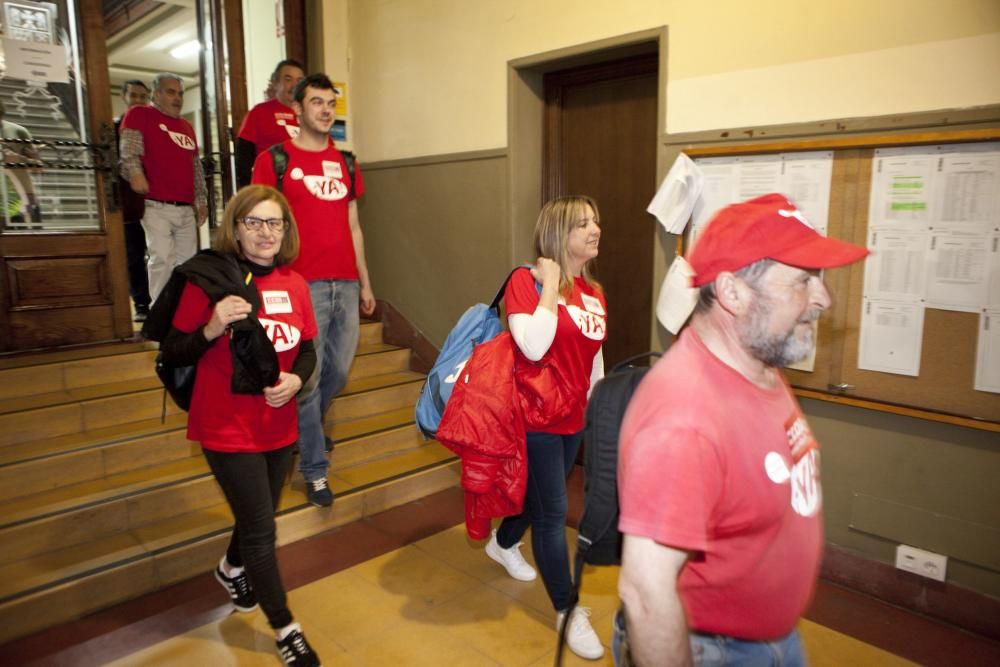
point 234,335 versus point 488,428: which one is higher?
point 234,335

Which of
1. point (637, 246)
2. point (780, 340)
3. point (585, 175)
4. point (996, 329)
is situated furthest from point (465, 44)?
point (780, 340)

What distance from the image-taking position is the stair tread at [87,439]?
3.22 m

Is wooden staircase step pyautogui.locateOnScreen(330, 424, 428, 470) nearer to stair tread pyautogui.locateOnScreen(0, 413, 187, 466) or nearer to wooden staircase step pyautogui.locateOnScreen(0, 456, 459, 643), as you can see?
wooden staircase step pyautogui.locateOnScreen(0, 456, 459, 643)

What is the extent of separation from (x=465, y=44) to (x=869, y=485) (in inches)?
140

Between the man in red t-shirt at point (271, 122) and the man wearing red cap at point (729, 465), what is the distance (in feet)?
12.0

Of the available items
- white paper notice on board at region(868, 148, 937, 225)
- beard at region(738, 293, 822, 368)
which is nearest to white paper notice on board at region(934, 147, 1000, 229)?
white paper notice on board at region(868, 148, 937, 225)

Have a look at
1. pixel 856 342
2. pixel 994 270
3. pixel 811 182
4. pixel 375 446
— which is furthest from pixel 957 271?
pixel 375 446

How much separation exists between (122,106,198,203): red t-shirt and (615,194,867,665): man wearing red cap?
13.4 feet

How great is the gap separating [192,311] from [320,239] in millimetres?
1218

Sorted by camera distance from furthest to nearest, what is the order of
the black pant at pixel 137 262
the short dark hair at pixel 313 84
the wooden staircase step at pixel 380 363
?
the black pant at pixel 137 262 → the wooden staircase step at pixel 380 363 → the short dark hair at pixel 313 84

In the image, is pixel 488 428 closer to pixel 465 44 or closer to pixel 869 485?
pixel 869 485

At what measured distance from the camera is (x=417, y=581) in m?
3.05

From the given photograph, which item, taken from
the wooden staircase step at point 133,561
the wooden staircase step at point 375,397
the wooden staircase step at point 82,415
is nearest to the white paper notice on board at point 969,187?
the wooden staircase step at point 133,561

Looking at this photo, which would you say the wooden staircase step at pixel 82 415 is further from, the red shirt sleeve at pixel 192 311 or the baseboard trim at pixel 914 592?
the baseboard trim at pixel 914 592
